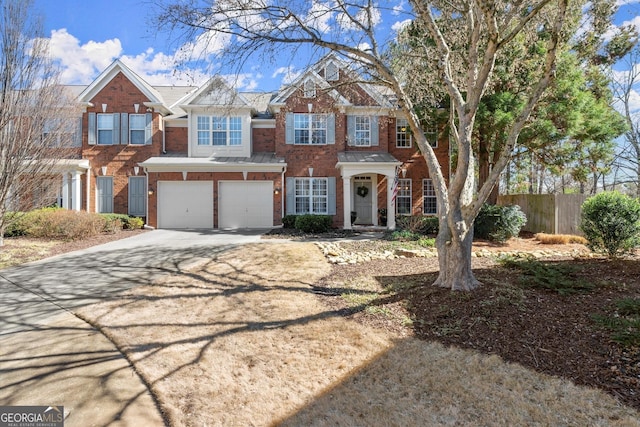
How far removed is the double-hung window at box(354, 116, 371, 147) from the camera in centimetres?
1672

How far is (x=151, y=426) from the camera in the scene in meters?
2.63

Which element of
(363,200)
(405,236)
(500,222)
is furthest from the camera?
(363,200)

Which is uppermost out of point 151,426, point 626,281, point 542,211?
point 542,211

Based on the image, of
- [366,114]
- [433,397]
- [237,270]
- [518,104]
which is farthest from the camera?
[366,114]

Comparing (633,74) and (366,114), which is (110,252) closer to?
(366,114)

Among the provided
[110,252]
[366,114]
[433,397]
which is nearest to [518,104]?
[366,114]

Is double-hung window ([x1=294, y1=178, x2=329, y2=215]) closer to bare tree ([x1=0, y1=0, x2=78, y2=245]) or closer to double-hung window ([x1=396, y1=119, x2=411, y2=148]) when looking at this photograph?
double-hung window ([x1=396, y1=119, x2=411, y2=148])

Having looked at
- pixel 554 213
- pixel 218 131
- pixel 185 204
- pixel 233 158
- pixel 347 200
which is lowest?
pixel 554 213

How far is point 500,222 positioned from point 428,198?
608cm

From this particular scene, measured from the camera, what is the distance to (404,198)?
17.1m

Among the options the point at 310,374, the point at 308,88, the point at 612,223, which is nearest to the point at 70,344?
the point at 310,374

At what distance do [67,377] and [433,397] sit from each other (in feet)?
11.7

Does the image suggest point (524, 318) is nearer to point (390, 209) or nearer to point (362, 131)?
point (390, 209)

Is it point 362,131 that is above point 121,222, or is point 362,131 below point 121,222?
above
